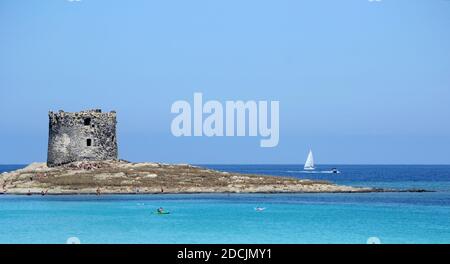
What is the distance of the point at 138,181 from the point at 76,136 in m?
7.51

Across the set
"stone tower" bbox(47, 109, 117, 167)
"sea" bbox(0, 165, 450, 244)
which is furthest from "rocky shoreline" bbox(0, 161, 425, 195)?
"sea" bbox(0, 165, 450, 244)

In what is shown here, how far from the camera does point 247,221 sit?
4000 centimetres

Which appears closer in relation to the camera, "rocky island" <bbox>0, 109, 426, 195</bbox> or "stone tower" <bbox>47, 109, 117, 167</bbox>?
"rocky island" <bbox>0, 109, 426, 195</bbox>

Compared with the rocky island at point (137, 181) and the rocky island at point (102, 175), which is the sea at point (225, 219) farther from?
the rocky island at point (102, 175)

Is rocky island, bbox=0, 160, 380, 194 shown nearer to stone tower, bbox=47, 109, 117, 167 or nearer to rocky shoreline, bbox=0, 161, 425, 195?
rocky shoreline, bbox=0, 161, 425, 195

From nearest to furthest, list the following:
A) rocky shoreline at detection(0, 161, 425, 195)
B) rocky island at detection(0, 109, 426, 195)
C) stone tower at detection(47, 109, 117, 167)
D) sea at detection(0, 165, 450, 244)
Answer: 1. sea at detection(0, 165, 450, 244)
2. rocky shoreline at detection(0, 161, 425, 195)
3. rocky island at detection(0, 109, 426, 195)
4. stone tower at detection(47, 109, 117, 167)

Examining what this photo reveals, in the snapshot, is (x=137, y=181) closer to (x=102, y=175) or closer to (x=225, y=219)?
(x=102, y=175)

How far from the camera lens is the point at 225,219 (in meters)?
41.3

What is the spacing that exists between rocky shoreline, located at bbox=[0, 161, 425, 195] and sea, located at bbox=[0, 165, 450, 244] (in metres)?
1.97

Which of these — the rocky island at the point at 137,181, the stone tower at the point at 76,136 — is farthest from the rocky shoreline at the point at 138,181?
the stone tower at the point at 76,136

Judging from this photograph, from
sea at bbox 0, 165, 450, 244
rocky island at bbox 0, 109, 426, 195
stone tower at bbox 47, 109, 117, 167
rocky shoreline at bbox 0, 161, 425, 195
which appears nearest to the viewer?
sea at bbox 0, 165, 450, 244

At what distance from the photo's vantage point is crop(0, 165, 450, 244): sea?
33.3 meters
